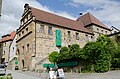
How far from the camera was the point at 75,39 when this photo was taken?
1556 inches

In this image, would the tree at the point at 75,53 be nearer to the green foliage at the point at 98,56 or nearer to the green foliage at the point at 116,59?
the green foliage at the point at 98,56

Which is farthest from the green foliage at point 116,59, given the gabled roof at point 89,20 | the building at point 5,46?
the building at point 5,46

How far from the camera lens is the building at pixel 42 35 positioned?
32.8 meters

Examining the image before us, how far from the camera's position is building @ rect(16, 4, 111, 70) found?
108 ft

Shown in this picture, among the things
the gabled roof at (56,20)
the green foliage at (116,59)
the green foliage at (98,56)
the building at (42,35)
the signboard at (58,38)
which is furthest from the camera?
the signboard at (58,38)

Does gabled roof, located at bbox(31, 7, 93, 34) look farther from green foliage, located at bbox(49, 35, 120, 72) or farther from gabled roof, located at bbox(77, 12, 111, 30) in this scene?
green foliage, located at bbox(49, 35, 120, 72)

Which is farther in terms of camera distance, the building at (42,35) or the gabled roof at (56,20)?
the gabled roof at (56,20)

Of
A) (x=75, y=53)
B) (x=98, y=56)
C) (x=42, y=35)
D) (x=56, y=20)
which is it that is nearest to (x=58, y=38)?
(x=42, y=35)

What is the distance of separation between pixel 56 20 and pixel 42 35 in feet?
18.9

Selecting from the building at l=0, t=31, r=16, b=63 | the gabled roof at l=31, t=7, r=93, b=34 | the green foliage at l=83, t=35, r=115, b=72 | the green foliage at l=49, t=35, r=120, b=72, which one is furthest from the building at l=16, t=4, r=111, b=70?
the green foliage at l=83, t=35, r=115, b=72

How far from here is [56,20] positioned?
38.1 meters

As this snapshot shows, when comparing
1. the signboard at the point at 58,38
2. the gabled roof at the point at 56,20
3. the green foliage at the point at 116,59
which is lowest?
the green foliage at the point at 116,59

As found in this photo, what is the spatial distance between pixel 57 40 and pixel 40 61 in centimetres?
591

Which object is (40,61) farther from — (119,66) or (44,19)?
(119,66)
